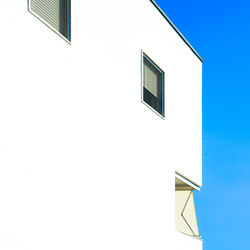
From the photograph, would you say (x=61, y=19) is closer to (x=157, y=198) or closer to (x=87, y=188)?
(x=87, y=188)

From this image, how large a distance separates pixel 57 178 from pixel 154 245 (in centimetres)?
375

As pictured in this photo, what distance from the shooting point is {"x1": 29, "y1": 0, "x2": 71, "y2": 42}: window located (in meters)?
7.36

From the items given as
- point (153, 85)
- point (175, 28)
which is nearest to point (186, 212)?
point (153, 85)

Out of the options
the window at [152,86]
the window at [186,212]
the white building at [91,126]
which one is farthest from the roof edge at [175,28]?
the window at [186,212]

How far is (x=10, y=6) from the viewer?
21.7ft

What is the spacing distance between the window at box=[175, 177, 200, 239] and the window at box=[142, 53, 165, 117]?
315 centimetres

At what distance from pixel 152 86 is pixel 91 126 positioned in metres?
3.24

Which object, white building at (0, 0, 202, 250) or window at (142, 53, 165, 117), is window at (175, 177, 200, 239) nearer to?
white building at (0, 0, 202, 250)

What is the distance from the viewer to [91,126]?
8336mm

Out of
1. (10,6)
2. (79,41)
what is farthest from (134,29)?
(10,6)

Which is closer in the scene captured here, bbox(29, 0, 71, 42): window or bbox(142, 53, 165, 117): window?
bbox(29, 0, 71, 42): window

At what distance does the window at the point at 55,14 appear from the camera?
7.36 m

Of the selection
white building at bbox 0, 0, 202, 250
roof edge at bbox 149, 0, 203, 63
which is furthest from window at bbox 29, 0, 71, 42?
roof edge at bbox 149, 0, 203, 63

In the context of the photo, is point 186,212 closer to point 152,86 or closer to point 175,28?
point 152,86
